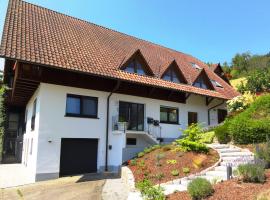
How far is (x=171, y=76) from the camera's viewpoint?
2262cm

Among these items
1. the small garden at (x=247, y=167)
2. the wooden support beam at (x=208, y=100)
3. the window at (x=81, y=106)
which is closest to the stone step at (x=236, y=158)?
the small garden at (x=247, y=167)

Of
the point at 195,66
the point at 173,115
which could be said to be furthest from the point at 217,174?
the point at 195,66

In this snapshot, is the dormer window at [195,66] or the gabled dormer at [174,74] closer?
the gabled dormer at [174,74]

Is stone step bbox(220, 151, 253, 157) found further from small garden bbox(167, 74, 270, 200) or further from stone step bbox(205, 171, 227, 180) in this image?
stone step bbox(205, 171, 227, 180)

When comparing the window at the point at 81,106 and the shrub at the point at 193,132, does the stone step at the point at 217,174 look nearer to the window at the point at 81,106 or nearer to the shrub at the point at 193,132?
the shrub at the point at 193,132

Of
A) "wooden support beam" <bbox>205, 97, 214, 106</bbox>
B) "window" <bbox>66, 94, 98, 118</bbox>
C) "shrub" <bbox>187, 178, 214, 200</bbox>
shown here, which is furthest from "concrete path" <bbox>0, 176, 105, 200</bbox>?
"wooden support beam" <bbox>205, 97, 214, 106</bbox>

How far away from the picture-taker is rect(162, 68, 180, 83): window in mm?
22272

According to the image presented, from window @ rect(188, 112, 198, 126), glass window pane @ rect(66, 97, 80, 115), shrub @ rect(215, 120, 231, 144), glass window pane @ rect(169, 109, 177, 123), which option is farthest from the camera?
window @ rect(188, 112, 198, 126)

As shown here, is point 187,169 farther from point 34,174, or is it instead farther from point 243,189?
point 34,174

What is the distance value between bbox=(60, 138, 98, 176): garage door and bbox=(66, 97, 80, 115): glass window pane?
1.75 meters

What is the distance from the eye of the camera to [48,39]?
17906 millimetres

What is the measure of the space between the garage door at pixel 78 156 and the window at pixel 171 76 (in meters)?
8.35

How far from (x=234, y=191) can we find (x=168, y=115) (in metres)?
14.9

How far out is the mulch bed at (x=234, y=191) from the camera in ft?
23.7
